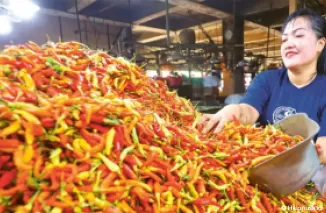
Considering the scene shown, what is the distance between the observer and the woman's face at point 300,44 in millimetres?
1856

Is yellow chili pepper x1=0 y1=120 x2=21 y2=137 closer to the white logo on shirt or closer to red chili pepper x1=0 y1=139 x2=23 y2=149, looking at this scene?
red chili pepper x1=0 y1=139 x2=23 y2=149

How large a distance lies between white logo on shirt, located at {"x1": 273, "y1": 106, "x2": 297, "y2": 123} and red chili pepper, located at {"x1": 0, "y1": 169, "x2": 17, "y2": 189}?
1904 millimetres

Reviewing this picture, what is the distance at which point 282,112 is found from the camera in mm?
2055

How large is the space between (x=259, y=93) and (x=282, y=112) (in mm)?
246

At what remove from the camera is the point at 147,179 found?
107cm

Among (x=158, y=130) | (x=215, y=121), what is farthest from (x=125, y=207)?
(x=215, y=121)

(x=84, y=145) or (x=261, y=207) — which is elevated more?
(x=84, y=145)

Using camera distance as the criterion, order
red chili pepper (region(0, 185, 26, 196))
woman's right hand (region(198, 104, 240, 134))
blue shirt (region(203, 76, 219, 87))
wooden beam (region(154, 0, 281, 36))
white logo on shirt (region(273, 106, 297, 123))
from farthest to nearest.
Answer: blue shirt (region(203, 76, 219, 87))
wooden beam (region(154, 0, 281, 36))
white logo on shirt (region(273, 106, 297, 123))
woman's right hand (region(198, 104, 240, 134))
red chili pepper (region(0, 185, 26, 196))

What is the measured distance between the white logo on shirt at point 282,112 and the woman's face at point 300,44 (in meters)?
0.34

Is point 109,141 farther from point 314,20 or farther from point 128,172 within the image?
point 314,20

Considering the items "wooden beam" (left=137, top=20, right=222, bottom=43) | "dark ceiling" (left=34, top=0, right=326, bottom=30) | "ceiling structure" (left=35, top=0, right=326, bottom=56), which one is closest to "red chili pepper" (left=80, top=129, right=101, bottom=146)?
"ceiling structure" (left=35, top=0, right=326, bottom=56)

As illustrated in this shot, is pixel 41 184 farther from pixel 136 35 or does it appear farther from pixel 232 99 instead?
pixel 136 35

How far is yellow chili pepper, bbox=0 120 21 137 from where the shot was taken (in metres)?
0.86

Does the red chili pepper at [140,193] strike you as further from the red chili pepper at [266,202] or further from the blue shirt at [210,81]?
the blue shirt at [210,81]
